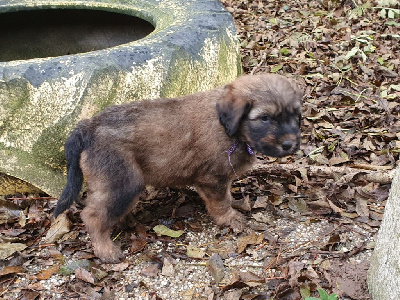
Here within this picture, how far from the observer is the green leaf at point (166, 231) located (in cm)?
454

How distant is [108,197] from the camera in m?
4.12

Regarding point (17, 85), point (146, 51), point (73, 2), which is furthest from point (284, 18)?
point (17, 85)

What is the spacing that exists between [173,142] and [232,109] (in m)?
0.58

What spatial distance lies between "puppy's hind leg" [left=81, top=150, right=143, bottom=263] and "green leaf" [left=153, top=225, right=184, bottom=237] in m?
0.45

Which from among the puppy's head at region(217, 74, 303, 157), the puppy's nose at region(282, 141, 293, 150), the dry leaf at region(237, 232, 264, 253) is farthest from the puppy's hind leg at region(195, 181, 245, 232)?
the puppy's nose at region(282, 141, 293, 150)

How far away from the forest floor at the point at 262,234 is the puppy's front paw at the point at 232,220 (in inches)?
2.5

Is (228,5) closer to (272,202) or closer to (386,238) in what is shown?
(272,202)

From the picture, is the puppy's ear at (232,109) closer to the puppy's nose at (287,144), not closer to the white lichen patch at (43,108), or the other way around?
the puppy's nose at (287,144)

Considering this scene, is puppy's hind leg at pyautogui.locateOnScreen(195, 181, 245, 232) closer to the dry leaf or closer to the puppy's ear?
the dry leaf

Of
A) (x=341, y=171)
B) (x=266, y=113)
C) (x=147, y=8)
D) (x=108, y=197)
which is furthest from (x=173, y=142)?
(x=147, y=8)

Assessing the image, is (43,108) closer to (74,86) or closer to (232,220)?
(74,86)

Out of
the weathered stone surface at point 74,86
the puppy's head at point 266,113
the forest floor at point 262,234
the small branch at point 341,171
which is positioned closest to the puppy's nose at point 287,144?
the puppy's head at point 266,113

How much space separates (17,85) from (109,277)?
1.85 meters

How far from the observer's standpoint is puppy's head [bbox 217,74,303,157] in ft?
13.1
